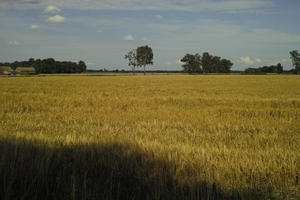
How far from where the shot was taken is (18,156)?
3209 millimetres

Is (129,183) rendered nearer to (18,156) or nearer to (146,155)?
(146,155)

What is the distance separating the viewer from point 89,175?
2953mm

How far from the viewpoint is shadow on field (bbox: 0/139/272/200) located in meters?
2.49

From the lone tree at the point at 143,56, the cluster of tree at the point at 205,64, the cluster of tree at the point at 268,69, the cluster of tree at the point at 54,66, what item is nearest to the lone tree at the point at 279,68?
the cluster of tree at the point at 268,69

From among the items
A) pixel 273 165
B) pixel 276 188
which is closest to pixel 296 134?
pixel 273 165

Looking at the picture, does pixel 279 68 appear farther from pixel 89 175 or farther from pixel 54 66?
pixel 89 175

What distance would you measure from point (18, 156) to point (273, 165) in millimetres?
3560

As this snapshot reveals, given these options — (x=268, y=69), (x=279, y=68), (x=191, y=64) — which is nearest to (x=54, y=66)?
(x=191, y=64)

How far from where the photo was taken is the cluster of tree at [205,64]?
13875 cm

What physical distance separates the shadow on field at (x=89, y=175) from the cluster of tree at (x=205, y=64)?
139 metres

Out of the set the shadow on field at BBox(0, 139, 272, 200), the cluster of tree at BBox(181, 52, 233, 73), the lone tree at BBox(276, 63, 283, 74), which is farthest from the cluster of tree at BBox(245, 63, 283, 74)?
the shadow on field at BBox(0, 139, 272, 200)

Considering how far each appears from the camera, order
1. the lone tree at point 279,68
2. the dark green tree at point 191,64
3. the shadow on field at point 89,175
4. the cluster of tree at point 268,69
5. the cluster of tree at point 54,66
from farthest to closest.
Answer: the dark green tree at point 191,64
the cluster of tree at point 268,69
the lone tree at point 279,68
the cluster of tree at point 54,66
the shadow on field at point 89,175

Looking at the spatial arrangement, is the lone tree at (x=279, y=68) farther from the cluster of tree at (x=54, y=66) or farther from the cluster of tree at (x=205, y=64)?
the cluster of tree at (x=54, y=66)

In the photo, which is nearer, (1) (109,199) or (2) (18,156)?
(1) (109,199)
